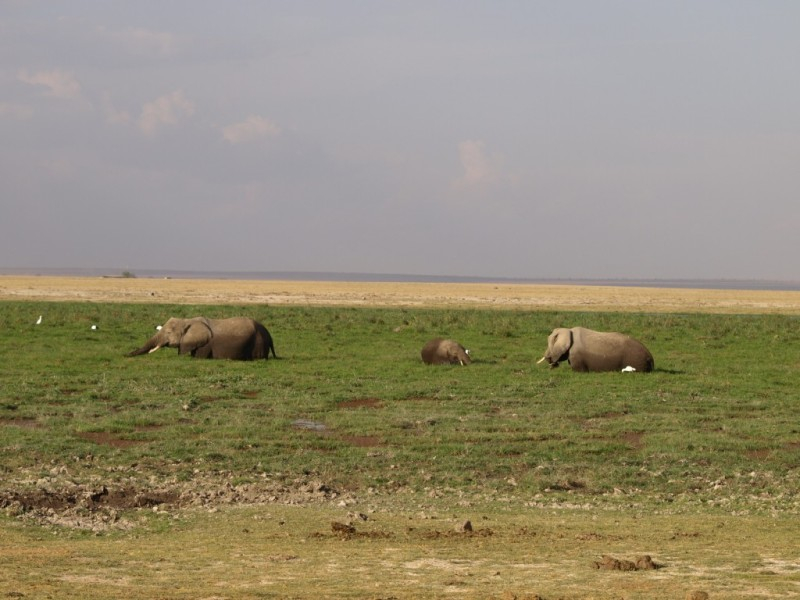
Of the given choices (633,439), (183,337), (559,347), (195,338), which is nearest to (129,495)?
(633,439)

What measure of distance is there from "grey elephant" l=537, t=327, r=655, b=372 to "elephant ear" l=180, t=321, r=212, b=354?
26.9 ft

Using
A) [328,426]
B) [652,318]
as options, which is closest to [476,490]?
[328,426]

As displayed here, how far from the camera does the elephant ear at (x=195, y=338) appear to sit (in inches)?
1063

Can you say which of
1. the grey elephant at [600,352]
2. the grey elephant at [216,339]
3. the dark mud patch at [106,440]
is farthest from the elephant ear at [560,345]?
the dark mud patch at [106,440]

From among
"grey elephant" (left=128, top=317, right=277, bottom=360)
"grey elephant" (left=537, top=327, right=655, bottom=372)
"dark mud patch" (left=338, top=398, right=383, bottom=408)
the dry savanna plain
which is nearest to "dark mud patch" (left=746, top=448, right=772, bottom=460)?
the dry savanna plain

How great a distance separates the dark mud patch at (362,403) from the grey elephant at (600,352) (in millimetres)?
6016

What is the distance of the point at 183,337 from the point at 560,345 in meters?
9.00

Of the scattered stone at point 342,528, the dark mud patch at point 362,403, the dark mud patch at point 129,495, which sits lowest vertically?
the dark mud patch at point 129,495

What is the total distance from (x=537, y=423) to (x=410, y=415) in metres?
2.10

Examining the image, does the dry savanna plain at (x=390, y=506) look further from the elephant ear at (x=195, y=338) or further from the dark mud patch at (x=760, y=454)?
the elephant ear at (x=195, y=338)

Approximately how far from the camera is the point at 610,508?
12922 millimetres

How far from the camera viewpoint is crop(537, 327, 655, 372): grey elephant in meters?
24.7

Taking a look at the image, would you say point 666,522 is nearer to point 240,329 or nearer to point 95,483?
point 95,483

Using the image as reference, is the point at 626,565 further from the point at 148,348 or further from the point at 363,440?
the point at 148,348
